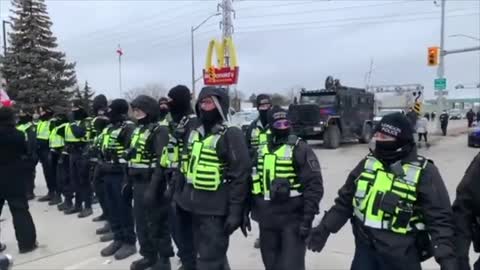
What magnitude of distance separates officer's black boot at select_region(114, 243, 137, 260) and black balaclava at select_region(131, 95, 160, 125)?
5.23 ft

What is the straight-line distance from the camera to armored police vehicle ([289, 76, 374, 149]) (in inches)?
803

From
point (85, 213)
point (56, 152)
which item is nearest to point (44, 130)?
point (56, 152)

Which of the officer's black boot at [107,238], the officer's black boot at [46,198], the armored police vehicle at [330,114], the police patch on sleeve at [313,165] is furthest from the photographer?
the armored police vehicle at [330,114]

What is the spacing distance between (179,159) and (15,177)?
2764 millimetres

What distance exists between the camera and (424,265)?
5473 millimetres

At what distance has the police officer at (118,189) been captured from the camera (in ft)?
20.0

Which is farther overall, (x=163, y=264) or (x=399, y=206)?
(x=163, y=264)

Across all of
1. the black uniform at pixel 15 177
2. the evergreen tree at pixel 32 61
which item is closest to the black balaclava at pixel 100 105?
the black uniform at pixel 15 177

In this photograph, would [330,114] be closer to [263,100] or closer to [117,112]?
[263,100]

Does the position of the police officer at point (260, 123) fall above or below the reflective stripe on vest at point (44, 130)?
above

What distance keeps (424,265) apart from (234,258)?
2.16m

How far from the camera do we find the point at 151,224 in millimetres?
5156

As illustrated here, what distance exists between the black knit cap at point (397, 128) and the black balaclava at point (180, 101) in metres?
2.42

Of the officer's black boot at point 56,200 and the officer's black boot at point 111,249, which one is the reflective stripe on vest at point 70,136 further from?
the officer's black boot at point 111,249
